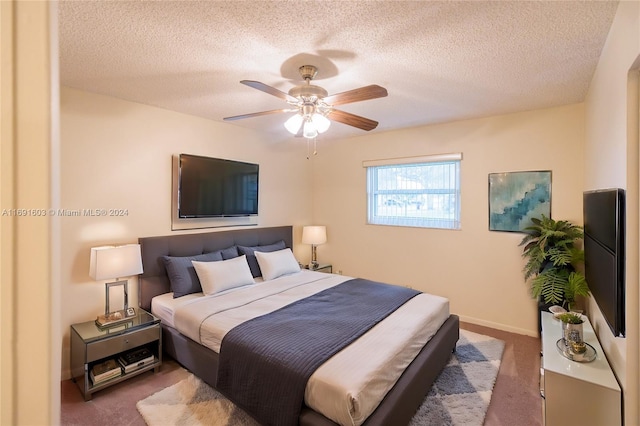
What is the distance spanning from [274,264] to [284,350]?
1.75m

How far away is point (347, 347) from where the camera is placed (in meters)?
2.01

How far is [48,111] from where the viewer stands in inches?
14.7

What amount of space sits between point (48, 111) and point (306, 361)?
1.77m

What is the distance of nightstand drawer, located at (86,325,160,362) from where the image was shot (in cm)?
235

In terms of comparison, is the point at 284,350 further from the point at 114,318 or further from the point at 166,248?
the point at 166,248

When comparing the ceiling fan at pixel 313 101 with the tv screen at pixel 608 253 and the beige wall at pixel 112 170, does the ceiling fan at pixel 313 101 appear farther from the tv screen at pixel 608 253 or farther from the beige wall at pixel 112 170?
the beige wall at pixel 112 170

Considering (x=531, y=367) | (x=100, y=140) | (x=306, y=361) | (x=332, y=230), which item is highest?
(x=100, y=140)

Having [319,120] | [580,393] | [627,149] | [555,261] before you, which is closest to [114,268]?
[319,120]

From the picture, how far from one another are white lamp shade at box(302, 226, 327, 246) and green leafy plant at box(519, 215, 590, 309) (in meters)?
2.56

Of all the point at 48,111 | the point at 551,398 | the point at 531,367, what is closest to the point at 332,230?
the point at 531,367

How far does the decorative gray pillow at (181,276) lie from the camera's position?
9.82ft

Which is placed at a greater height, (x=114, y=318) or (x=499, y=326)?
(x=114, y=318)

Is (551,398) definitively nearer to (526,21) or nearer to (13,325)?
(526,21)

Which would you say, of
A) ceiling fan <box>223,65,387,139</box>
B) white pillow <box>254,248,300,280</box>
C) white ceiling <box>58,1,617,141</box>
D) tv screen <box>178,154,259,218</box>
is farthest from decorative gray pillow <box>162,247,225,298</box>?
ceiling fan <box>223,65,387,139</box>
